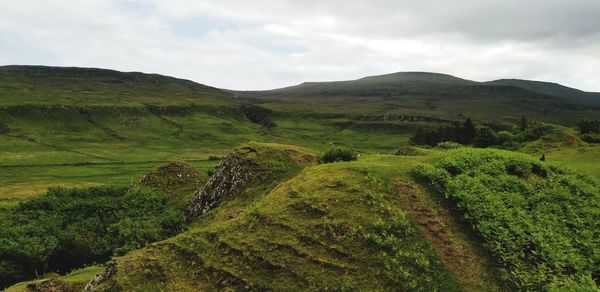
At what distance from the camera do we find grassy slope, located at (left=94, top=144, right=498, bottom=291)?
18.2 metres

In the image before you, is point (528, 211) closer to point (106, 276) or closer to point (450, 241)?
point (450, 241)

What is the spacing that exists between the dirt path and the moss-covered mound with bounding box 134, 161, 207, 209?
32.6m

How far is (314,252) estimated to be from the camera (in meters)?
19.3

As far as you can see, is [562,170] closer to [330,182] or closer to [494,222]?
[494,222]

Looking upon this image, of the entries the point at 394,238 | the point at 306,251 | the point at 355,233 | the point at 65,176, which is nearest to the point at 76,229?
the point at 306,251

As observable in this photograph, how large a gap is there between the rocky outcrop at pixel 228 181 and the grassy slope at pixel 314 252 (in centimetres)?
1400

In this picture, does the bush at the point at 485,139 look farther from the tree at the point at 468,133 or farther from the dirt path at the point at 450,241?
the dirt path at the point at 450,241

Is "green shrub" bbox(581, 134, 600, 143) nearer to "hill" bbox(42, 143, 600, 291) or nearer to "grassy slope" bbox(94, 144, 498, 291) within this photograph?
"hill" bbox(42, 143, 600, 291)

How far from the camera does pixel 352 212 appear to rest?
21.4m

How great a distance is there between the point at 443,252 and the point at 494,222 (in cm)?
331

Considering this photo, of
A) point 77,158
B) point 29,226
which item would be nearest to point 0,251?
point 29,226

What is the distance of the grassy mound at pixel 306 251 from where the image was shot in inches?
717

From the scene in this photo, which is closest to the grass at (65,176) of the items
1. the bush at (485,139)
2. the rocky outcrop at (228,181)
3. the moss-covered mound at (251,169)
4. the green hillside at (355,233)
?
the green hillside at (355,233)

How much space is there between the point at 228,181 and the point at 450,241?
21.8 m
